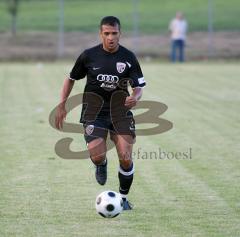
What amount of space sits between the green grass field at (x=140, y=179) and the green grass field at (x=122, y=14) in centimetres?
1798

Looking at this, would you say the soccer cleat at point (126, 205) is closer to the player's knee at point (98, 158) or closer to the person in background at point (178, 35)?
the player's knee at point (98, 158)

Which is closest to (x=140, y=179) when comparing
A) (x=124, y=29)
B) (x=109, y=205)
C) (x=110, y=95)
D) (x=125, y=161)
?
(x=125, y=161)

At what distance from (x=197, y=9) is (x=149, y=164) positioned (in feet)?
101

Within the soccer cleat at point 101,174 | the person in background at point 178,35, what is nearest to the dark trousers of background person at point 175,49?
the person in background at point 178,35

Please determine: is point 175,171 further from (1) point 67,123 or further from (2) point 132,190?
(1) point 67,123

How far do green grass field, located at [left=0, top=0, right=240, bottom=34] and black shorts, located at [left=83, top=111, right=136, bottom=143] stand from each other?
1145 inches

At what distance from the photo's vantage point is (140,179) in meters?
10.9

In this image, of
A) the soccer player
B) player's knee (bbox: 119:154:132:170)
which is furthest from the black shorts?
player's knee (bbox: 119:154:132:170)

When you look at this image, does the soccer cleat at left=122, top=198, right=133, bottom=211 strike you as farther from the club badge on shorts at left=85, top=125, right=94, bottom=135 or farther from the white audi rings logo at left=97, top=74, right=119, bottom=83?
the white audi rings logo at left=97, top=74, right=119, bottom=83

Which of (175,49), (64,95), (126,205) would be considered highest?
(64,95)

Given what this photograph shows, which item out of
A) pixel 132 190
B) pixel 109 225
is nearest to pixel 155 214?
pixel 109 225

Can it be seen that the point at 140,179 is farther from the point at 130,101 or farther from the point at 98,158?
the point at 130,101

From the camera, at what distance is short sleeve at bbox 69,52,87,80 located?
9023 millimetres

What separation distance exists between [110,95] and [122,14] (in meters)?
31.1
